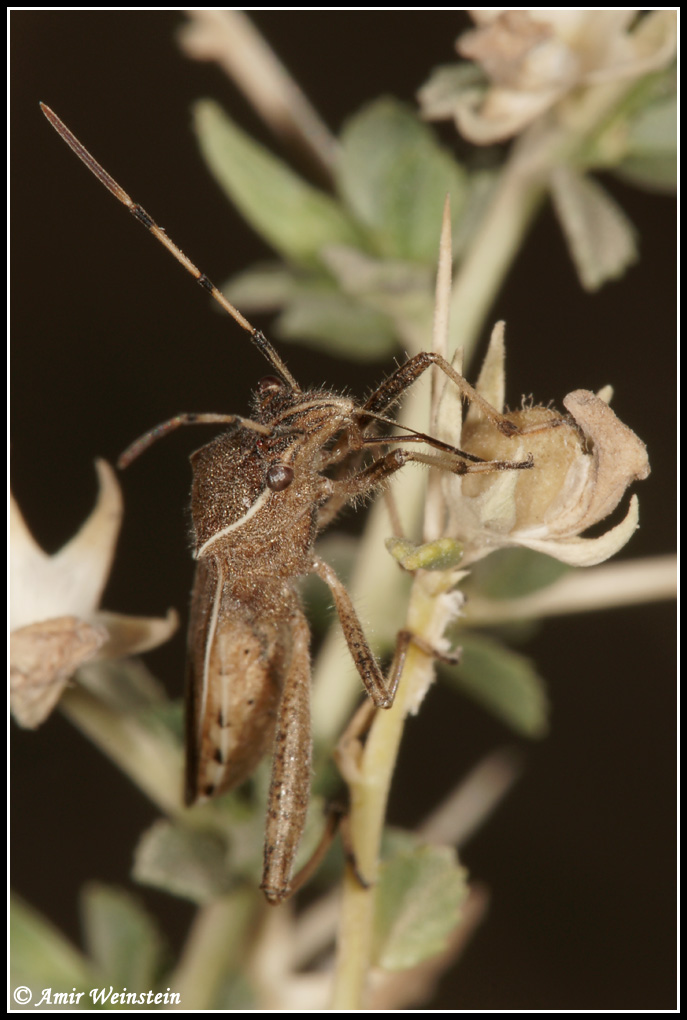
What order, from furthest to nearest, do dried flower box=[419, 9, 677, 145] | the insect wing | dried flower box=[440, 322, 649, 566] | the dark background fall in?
the dark background < the insect wing < dried flower box=[419, 9, 677, 145] < dried flower box=[440, 322, 649, 566]

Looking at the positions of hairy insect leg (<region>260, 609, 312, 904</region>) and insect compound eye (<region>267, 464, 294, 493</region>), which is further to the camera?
insect compound eye (<region>267, 464, 294, 493</region>)

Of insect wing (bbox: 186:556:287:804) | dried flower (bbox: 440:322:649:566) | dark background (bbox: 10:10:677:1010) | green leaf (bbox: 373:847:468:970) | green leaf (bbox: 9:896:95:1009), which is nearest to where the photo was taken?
dried flower (bbox: 440:322:649:566)

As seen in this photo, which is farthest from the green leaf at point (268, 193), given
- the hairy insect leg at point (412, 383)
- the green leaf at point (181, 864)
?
the green leaf at point (181, 864)

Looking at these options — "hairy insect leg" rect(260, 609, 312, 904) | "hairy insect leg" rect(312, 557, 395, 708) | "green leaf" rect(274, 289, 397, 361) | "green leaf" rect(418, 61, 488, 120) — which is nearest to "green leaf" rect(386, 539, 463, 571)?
"hairy insect leg" rect(312, 557, 395, 708)

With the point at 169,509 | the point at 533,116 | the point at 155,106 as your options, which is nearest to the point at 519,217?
the point at 533,116

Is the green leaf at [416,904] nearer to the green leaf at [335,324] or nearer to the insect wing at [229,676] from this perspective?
the insect wing at [229,676]

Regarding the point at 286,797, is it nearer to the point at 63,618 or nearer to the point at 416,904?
the point at 416,904

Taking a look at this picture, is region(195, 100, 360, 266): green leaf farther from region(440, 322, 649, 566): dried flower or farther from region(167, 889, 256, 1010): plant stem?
region(167, 889, 256, 1010): plant stem
